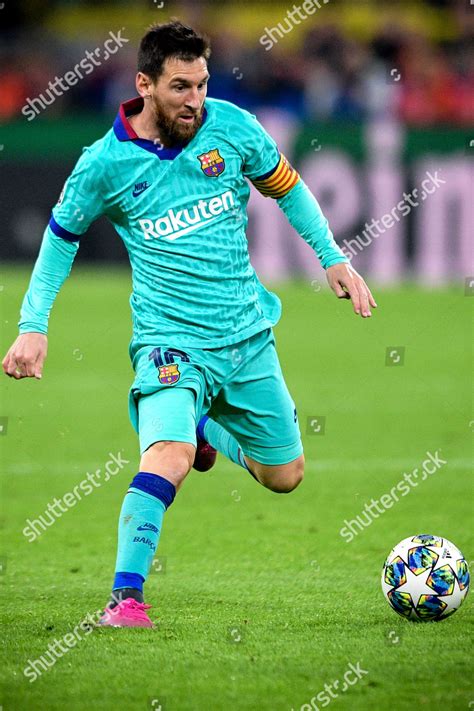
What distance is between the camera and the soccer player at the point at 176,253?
4.92 metres

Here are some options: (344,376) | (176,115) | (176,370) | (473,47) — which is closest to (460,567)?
(176,370)

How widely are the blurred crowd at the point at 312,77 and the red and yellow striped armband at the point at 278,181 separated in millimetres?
12682

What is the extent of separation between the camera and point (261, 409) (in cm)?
552

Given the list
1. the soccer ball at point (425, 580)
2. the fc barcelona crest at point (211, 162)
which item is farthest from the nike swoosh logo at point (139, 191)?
the soccer ball at point (425, 580)

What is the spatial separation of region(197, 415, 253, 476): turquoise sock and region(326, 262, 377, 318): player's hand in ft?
3.89

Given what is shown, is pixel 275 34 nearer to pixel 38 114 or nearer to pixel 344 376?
pixel 38 114

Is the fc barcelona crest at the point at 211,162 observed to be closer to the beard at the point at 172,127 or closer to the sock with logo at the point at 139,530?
the beard at the point at 172,127

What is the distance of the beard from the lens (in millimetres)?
5023

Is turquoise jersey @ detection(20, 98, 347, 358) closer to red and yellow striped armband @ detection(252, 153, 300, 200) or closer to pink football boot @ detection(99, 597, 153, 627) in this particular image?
red and yellow striped armband @ detection(252, 153, 300, 200)

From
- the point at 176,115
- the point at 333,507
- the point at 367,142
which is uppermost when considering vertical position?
the point at 176,115

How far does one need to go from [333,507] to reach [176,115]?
3.10m

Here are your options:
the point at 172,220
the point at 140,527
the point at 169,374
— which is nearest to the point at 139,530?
the point at 140,527

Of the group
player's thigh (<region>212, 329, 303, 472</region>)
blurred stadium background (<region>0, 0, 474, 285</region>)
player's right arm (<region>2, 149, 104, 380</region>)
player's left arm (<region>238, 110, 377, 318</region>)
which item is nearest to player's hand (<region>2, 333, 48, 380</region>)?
player's right arm (<region>2, 149, 104, 380</region>)

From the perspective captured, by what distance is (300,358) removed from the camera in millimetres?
12750
